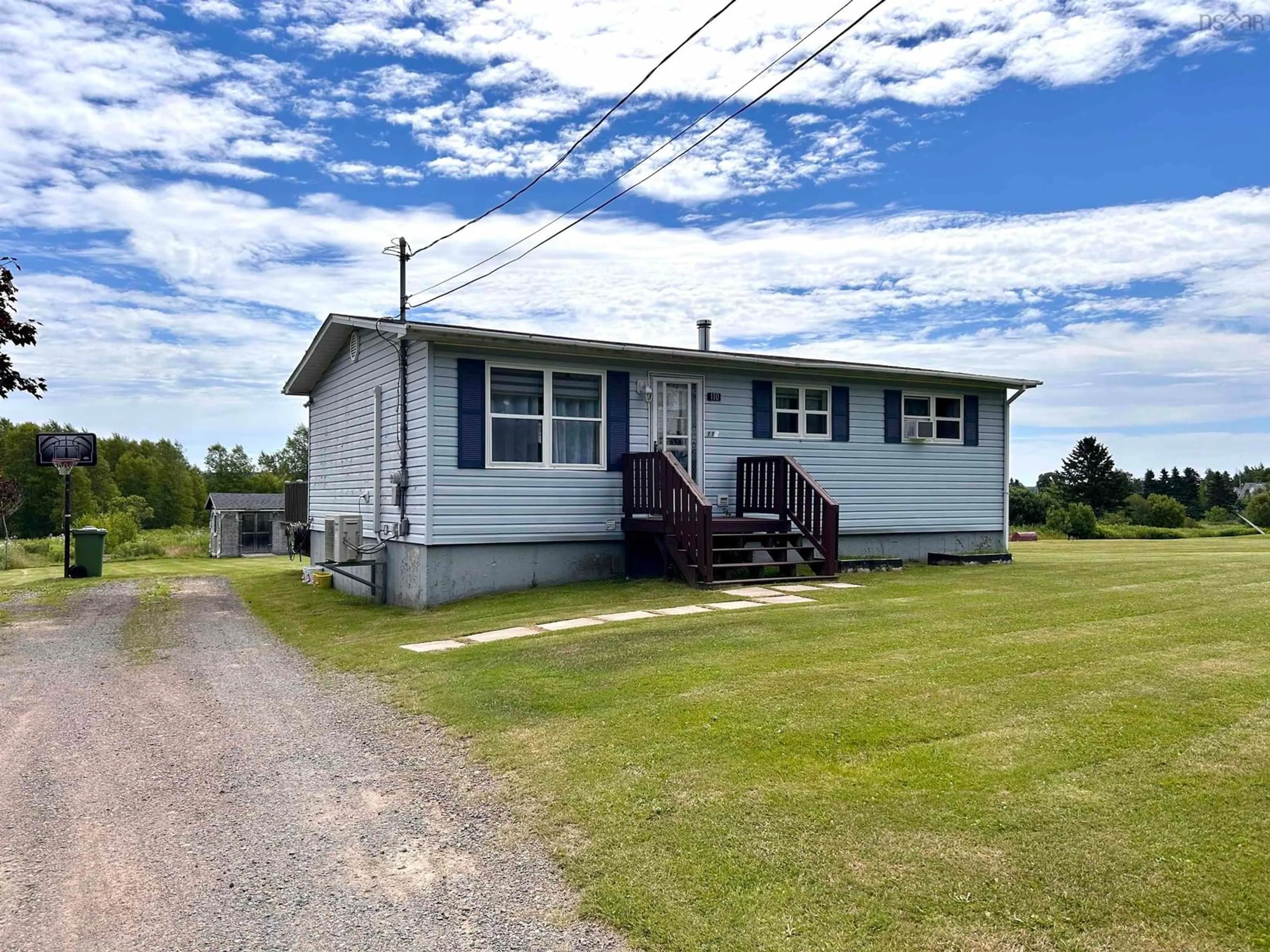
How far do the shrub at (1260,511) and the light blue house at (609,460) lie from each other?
111 feet

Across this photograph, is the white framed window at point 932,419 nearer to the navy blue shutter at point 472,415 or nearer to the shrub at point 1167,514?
the navy blue shutter at point 472,415

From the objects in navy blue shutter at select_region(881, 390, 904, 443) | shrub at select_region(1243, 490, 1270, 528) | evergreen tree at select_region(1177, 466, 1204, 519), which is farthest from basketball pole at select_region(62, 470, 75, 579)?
evergreen tree at select_region(1177, 466, 1204, 519)

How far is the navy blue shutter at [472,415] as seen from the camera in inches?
450

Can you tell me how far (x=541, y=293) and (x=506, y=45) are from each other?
10012mm

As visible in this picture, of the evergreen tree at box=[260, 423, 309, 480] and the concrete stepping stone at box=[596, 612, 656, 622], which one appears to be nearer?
the concrete stepping stone at box=[596, 612, 656, 622]

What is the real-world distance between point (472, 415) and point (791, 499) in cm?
448

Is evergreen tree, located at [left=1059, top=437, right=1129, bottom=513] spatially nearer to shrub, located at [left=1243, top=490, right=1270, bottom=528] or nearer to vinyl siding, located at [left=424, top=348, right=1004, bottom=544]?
shrub, located at [left=1243, top=490, right=1270, bottom=528]

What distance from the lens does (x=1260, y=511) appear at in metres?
42.3

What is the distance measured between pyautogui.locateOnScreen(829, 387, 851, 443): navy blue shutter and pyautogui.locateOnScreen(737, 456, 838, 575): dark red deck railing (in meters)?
1.02

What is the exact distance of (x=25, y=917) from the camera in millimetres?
3271

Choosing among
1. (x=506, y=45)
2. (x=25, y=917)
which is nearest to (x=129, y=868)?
(x=25, y=917)

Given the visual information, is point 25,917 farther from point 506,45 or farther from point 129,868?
point 506,45

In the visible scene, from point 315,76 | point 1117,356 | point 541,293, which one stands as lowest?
point 1117,356

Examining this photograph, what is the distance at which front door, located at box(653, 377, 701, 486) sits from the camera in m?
13.0
